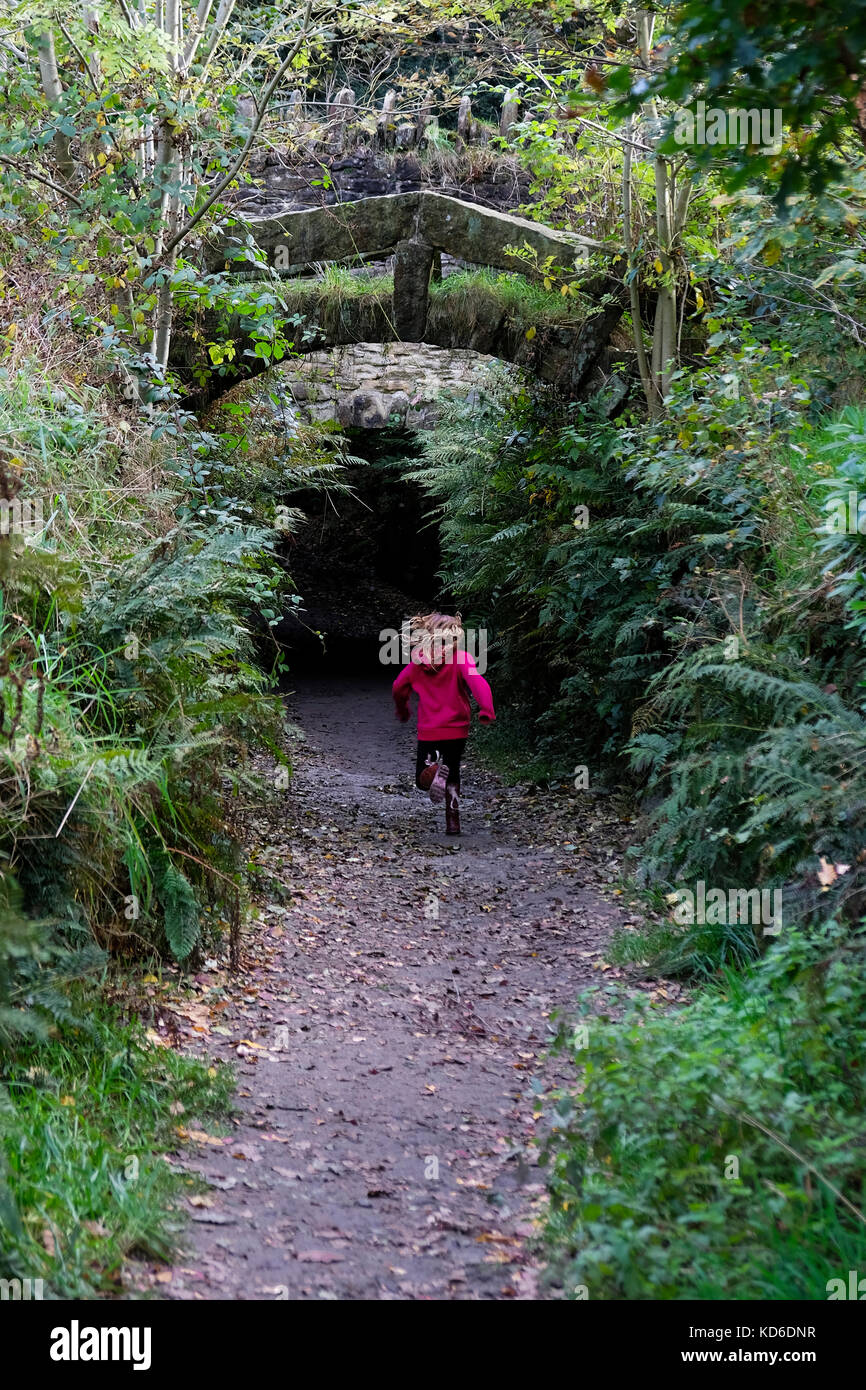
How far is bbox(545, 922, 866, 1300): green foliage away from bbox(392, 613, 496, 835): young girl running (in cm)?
497

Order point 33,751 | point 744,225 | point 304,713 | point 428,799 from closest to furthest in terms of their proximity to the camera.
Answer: point 33,751
point 744,225
point 428,799
point 304,713

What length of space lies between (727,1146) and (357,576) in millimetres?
19739

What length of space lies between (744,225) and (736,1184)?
5.93m

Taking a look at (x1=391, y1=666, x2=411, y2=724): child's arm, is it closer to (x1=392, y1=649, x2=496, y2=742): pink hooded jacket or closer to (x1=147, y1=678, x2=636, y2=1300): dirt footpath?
(x1=392, y1=649, x2=496, y2=742): pink hooded jacket

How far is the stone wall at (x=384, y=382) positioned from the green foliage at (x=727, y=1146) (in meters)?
13.1

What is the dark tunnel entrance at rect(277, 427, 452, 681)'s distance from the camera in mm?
20750

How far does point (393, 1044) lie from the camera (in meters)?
5.07
